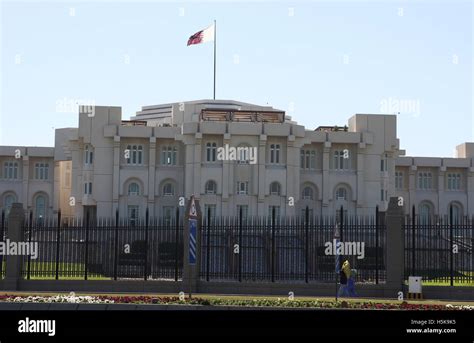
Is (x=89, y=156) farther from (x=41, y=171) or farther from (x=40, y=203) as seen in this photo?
(x=40, y=203)

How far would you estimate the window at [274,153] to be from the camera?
249 ft

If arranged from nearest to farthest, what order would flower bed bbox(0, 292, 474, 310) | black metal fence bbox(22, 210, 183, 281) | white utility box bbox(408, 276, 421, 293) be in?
1. flower bed bbox(0, 292, 474, 310)
2. white utility box bbox(408, 276, 421, 293)
3. black metal fence bbox(22, 210, 183, 281)

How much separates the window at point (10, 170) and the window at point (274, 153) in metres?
34.3

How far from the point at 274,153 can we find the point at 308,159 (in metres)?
6.79

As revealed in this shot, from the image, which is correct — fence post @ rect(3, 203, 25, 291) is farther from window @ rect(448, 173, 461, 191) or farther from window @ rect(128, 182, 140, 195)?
window @ rect(448, 173, 461, 191)

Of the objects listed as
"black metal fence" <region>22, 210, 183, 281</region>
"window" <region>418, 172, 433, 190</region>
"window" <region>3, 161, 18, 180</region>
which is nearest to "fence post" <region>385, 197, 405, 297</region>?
"black metal fence" <region>22, 210, 183, 281</region>

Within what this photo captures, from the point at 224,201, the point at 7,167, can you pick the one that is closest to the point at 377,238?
the point at 224,201

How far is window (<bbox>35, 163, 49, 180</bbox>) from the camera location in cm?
9388

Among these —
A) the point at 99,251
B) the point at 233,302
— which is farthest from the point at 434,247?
the point at 99,251

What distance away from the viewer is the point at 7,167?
93.2m

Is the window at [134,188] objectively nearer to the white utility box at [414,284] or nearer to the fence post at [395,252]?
the fence post at [395,252]

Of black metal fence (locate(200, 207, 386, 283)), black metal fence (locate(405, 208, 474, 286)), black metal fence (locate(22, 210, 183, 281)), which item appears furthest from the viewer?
→ black metal fence (locate(22, 210, 183, 281))

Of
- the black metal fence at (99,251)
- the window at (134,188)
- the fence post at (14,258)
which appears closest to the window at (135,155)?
the window at (134,188)

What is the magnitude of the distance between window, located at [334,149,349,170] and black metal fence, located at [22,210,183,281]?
51870mm
